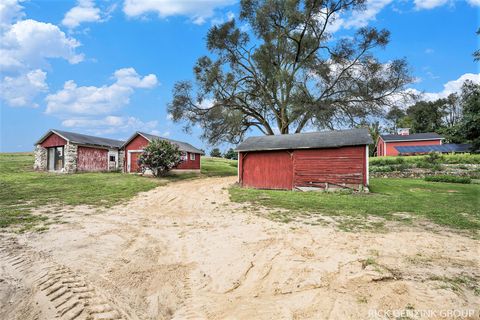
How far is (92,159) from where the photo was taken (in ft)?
80.8

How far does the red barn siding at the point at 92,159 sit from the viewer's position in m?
23.6

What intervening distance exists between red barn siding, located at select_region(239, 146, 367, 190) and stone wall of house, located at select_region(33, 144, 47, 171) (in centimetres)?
1911

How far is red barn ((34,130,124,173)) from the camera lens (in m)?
22.9

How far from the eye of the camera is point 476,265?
15.0 feet

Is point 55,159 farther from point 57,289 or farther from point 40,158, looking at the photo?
point 57,289

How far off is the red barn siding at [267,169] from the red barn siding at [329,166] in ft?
1.80

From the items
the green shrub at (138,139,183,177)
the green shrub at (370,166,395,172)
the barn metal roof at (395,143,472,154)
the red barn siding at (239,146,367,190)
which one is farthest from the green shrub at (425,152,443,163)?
the green shrub at (138,139,183,177)

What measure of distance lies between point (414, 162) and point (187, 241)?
23.5 meters

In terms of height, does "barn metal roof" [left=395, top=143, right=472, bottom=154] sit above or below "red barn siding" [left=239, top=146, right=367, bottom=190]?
above

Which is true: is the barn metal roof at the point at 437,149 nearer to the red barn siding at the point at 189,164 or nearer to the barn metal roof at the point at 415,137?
the barn metal roof at the point at 415,137

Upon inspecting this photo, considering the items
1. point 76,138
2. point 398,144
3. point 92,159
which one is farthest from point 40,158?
point 398,144

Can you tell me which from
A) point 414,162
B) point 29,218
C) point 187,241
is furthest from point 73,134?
point 414,162

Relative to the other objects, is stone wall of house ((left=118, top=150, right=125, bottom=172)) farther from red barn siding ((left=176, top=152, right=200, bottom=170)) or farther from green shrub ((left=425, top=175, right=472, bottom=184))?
green shrub ((left=425, top=175, right=472, bottom=184))

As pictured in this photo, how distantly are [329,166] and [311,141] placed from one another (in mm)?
1953
